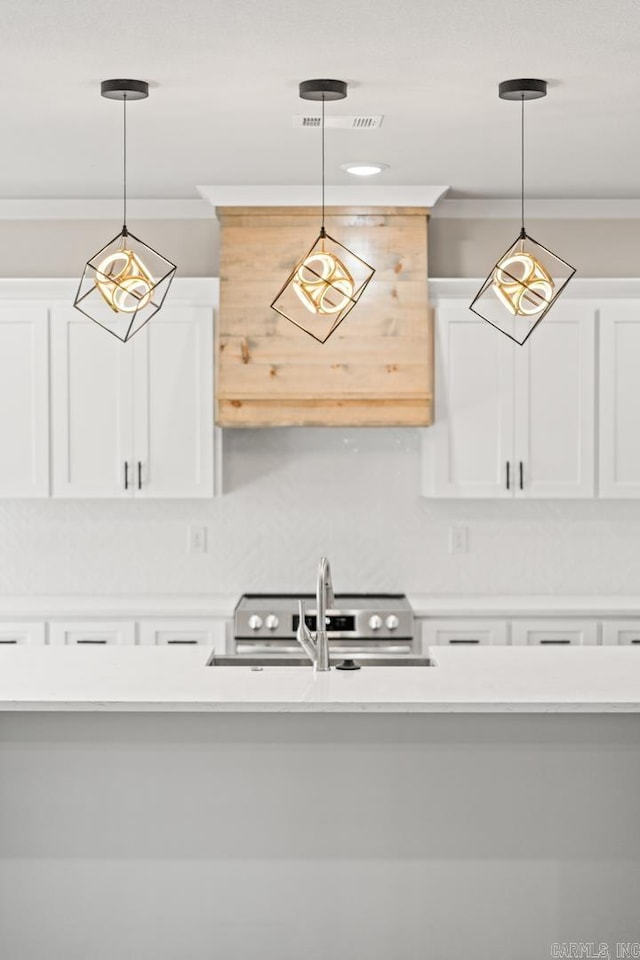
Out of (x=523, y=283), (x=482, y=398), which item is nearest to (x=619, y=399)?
(x=482, y=398)

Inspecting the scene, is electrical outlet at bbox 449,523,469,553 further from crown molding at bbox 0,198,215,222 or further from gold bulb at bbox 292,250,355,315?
gold bulb at bbox 292,250,355,315

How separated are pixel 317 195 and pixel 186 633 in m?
2.02

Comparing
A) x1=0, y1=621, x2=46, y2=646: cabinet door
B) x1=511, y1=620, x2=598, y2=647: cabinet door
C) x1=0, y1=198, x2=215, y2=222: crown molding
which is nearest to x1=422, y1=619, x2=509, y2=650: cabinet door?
x1=511, y1=620, x2=598, y2=647: cabinet door

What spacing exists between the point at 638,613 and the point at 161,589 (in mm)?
2236

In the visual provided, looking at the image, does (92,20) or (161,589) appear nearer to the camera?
(92,20)

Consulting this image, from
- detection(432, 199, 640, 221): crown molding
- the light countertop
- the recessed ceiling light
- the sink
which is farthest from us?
detection(432, 199, 640, 221): crown molding

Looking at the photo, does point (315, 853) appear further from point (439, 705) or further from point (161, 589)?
point (161, 589)

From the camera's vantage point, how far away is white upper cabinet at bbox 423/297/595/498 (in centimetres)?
503

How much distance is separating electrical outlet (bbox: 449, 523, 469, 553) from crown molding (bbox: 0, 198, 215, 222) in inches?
74.5

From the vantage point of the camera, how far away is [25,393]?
5.04m

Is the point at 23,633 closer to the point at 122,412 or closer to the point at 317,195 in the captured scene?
the point at 122,412

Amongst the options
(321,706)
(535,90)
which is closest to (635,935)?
(321,706)

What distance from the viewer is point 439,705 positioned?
298 cm

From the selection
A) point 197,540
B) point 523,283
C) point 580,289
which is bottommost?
point 197,540
